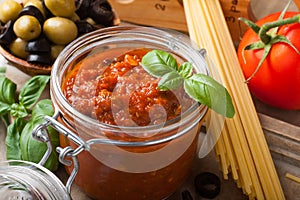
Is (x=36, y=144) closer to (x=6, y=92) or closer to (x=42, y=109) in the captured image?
(x=42, y=109)

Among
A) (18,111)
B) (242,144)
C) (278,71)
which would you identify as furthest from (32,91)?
(278,71)

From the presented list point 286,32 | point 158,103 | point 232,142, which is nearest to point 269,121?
point 232,142

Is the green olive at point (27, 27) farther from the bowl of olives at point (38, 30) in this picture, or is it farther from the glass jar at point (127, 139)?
the glass jar at point (127, 139)

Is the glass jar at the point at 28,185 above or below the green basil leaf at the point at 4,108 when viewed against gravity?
above

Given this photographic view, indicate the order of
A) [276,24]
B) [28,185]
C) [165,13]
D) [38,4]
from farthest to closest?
[165,13] → [38,4] → [276,24] → [28,185]

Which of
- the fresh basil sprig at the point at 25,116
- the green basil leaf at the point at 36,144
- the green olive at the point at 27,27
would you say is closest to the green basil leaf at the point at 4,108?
the fresh basil sprig at the point at 25,116

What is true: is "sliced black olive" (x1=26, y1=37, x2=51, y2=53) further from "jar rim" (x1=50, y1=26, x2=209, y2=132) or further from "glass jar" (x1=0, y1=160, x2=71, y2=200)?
"glass jar" (x1=0, y1=160, x2=71, y2=200)

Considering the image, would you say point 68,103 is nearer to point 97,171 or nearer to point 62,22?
point 97,171
